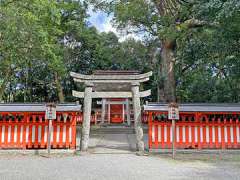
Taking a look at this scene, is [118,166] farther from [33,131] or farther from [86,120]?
[33,131]

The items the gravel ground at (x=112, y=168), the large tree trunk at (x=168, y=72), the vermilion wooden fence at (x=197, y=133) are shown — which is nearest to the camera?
the gravel ground at (x=112, y=168)

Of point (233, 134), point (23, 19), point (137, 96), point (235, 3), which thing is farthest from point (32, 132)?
point (235, 3)

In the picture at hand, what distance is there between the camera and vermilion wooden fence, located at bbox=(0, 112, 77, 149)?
33.3 feet

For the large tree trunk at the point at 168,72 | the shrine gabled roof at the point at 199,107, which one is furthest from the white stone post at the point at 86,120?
the large tree trunk at the point at 168,72

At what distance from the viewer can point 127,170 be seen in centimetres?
701

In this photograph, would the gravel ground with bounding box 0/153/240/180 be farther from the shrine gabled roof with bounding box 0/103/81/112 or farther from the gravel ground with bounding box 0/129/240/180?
the shrine gabled roof with bounding box 0/103/81/112

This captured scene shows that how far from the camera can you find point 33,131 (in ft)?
33.4

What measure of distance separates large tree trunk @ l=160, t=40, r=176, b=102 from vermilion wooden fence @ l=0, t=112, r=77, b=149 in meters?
8.21

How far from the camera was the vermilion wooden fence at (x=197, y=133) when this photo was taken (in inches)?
403

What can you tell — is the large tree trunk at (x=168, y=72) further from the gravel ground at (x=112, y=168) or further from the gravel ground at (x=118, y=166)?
the gravel ground at (x=112, y=168)

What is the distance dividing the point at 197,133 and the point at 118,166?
13.7 ft

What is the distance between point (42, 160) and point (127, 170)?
3026mm

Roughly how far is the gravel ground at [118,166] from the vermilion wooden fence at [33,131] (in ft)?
2.94

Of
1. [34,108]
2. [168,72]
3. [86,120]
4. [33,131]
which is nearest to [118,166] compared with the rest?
[86,120]
